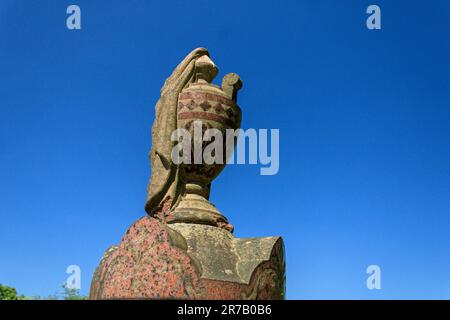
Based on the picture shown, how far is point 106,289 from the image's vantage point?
4.97m

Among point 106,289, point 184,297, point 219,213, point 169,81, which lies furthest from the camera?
point 169,81

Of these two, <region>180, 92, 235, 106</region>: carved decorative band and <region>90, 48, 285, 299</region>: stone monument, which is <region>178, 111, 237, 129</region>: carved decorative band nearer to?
<region>90, 48, 285, 299</region>: stone monument

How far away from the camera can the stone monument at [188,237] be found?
4.77 metres

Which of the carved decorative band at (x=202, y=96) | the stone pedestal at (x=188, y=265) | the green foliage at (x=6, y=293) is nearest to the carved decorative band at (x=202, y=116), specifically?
the carved decorative band at (x=202, y=96)

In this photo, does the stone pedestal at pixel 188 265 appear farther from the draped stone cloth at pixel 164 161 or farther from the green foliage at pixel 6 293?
the green foliage at pixel 6 293

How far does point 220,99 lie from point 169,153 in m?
0.76

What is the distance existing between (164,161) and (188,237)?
0.89m

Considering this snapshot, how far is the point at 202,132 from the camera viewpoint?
5.59 m

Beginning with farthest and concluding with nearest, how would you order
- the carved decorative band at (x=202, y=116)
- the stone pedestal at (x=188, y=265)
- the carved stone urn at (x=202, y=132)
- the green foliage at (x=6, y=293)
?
the green foliage at (x=6, y=293) → the carved decorative band at (x=202, y=116) → the carved stone urn at (x=202, y=132) → the stone pedestal at (x=188, y=265)

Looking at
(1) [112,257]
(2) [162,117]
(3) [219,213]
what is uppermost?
(2) [162,117]
